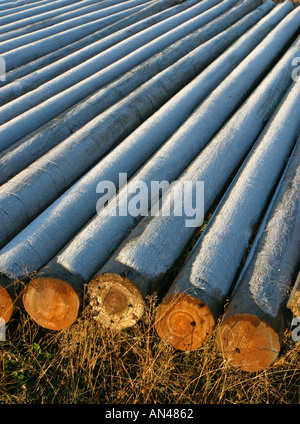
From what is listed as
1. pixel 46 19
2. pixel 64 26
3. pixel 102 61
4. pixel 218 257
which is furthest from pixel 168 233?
pixel 46 19

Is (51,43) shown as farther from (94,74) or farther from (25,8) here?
(25,8)

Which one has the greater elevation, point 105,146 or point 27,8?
point 27,8

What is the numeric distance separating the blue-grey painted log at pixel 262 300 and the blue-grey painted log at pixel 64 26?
4.46 metres

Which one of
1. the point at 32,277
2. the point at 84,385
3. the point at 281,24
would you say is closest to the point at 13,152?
the point at 32,277

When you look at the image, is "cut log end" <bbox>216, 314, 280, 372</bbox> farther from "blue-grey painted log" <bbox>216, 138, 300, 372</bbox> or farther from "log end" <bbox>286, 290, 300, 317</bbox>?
"log end" <bbox>286, 290, 300, 317</bbox>

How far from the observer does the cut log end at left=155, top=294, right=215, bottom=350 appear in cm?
204

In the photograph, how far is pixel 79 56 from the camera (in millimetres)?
4820

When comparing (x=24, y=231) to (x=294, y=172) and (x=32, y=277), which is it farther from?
(x=294, y=172)

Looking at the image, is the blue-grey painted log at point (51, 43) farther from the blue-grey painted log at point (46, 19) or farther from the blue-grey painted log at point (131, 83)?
the blue-grey painted log at point (131, 83)

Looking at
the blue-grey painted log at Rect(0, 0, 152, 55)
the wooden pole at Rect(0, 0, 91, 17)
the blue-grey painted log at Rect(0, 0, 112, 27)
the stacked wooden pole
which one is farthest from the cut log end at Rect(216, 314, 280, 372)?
the wooden pole at Rect(0, 0, 91, 17)

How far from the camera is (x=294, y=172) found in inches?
116

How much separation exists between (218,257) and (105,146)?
1.52 m

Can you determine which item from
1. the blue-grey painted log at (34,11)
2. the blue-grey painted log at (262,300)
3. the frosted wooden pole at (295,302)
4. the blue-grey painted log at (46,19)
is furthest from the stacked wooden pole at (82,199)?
the blue-grey painted log at (34,11)

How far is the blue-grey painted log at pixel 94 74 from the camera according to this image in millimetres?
3498
